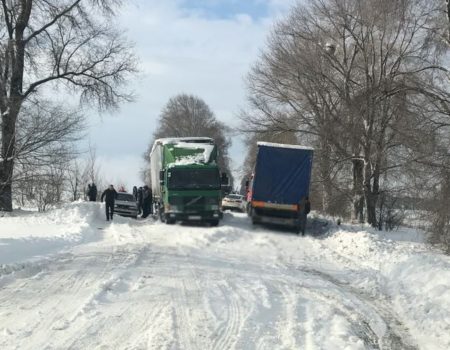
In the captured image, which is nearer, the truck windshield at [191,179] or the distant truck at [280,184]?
the distant truck at [280,184]

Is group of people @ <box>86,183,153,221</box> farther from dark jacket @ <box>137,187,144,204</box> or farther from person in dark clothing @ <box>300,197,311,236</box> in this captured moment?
person in dark clothing @ <box>300,197,311,236</box>

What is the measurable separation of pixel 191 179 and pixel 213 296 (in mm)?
14581

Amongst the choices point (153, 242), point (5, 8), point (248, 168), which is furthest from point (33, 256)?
point (248, 168)

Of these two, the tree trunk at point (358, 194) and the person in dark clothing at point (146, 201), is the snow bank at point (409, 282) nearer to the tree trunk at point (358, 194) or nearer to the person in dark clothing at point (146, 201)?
the tree trunk at point (358, 194)

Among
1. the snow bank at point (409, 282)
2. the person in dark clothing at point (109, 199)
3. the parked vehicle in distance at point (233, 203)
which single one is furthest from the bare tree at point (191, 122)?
the snow bank at point (409, 282)

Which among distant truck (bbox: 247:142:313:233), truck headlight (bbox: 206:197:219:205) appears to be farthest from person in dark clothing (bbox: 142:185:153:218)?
distant truck (bbox: 247:142:313:233)

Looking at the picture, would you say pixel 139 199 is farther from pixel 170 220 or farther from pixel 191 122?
pixel 191 122

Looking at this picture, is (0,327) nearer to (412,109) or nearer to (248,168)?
(412,109)

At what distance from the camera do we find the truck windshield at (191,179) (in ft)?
77.6

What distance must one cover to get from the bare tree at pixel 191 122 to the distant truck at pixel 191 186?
53.8m

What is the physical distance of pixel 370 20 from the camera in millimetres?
29234

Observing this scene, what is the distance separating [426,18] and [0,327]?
21.7m

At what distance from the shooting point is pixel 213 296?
9.27m

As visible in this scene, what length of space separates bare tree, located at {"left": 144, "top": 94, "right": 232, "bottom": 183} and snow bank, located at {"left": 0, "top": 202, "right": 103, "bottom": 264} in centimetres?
5100
